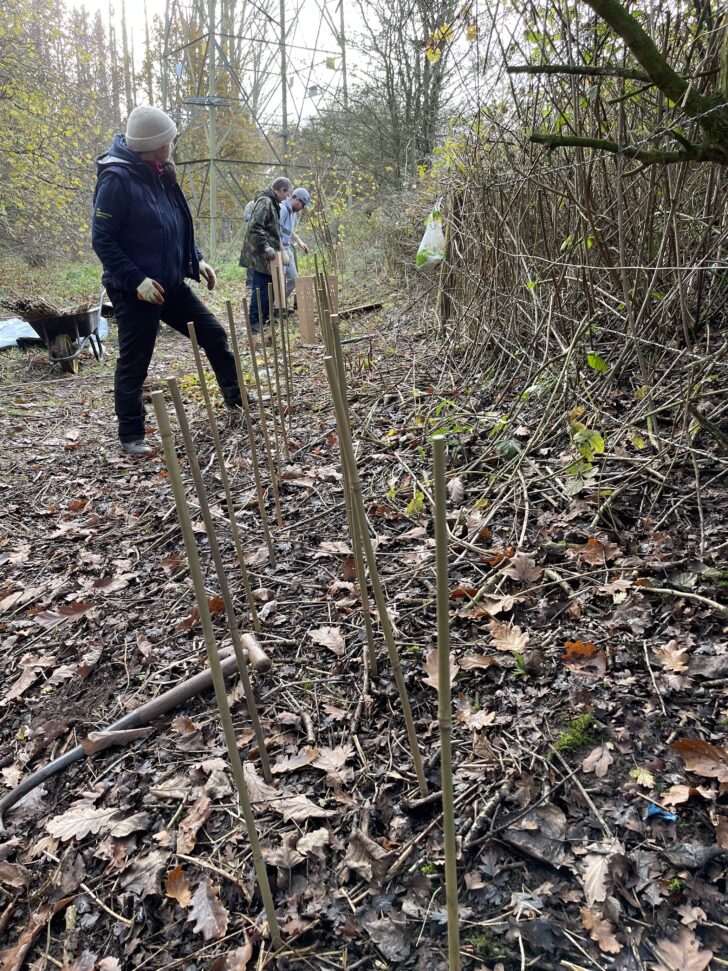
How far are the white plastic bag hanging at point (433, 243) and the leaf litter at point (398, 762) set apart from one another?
2621 mm

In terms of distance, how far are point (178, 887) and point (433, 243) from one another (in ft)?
15.7

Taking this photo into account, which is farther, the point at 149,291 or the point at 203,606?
the point at 149,291

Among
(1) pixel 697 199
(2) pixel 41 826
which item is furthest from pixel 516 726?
(1) pixel 697 199

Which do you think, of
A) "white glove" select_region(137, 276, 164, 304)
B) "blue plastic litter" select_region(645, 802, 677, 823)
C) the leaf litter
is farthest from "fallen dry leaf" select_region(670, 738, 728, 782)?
"white glove" select_region(137, 276, 164, 304)

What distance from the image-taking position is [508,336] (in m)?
3.66

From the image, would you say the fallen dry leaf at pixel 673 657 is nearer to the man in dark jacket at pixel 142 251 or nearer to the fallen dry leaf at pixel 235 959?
the fallen dry leaf at pixel 235 959

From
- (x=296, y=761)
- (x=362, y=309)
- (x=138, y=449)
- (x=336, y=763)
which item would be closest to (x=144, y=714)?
(x=296, y=761)

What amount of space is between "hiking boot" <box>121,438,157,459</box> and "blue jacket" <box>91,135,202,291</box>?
3.58 ft

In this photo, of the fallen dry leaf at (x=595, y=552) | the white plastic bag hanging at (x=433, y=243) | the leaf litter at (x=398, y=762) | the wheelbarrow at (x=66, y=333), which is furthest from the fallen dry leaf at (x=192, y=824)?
the wheelbarrow at (x=66, y=333)

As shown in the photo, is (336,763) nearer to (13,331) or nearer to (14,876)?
(14,876)

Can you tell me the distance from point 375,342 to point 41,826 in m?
4.84

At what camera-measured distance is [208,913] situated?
129 cm

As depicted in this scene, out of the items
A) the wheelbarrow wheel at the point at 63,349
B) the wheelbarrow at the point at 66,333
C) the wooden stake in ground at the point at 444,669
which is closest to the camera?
the wooden stake in ground at the point at 444,669

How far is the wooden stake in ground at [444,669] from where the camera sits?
0.72 m
